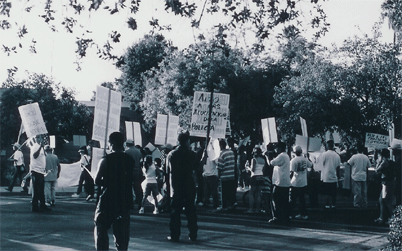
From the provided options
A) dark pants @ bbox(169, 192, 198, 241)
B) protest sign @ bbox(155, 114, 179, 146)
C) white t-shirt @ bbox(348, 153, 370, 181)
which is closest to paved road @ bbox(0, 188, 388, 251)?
dark pants @ bbox(169, 192, 198, 241)

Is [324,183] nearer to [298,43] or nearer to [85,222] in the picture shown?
[85,222]

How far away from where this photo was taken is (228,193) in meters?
17.7

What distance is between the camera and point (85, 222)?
14.1m

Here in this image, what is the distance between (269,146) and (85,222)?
497 cm

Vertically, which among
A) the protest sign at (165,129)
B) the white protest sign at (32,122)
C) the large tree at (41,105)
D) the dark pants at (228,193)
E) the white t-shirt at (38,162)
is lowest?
the dark pants at (228,193)

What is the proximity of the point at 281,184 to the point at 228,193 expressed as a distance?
3.29 m

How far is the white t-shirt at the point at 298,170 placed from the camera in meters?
15.8

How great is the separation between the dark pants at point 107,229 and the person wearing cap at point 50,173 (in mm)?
9019

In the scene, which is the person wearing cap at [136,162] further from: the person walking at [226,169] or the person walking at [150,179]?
the person walking at [226,169]

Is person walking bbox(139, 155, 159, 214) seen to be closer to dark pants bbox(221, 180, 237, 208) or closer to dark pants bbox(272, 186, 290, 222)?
dark pants bbox(221, 180, 237, 208)

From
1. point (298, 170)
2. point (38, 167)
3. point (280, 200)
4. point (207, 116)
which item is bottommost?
point (280, 200)

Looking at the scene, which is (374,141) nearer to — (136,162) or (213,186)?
(213,186)

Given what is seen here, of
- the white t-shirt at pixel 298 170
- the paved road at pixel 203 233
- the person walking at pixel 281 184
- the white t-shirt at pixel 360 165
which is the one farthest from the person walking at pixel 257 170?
the white t-shirt at pixel 360 165

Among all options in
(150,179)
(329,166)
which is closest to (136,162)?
(150,179)
